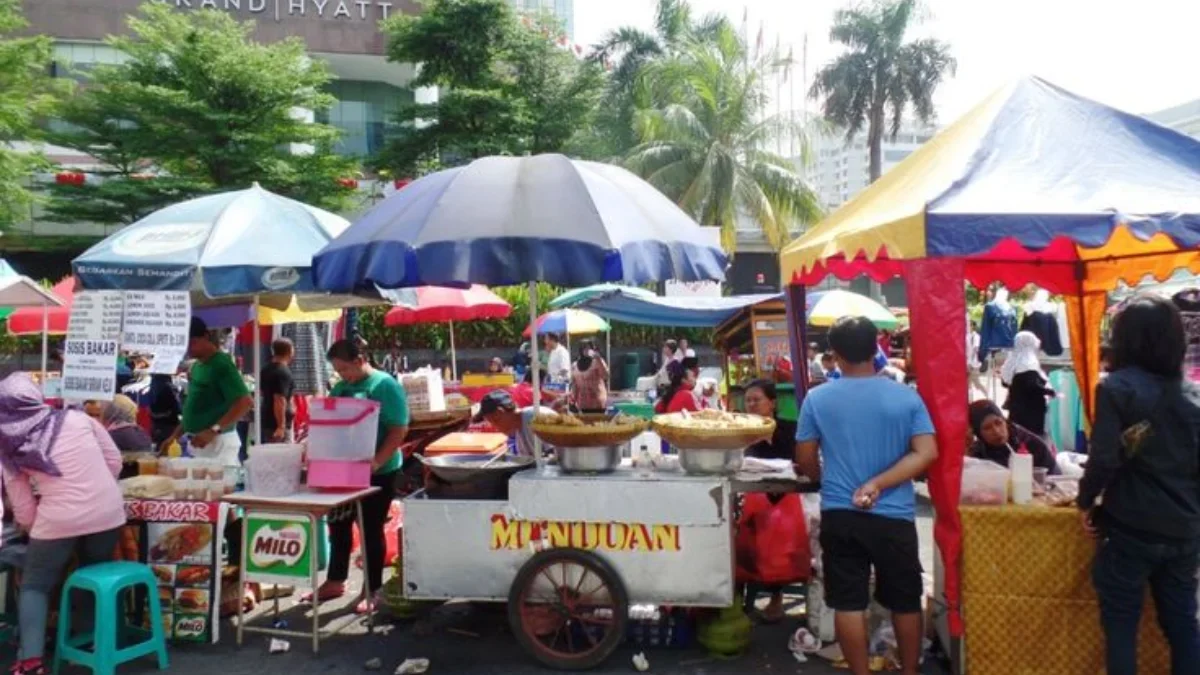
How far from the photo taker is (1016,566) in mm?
4324

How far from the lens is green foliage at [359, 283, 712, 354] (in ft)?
76.6

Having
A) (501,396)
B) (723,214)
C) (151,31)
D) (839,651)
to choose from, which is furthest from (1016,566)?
(151,31)

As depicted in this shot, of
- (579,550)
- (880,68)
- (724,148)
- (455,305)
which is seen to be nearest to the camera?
(579,550)

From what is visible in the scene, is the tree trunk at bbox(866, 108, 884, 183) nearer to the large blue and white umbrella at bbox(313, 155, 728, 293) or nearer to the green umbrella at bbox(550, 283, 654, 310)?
the green umbrella at bbox(550, 283, 654, 310)

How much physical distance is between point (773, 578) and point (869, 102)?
36332 millimetres

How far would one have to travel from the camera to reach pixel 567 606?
15.7 ft

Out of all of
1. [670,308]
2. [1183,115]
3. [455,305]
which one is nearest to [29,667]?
[455,305]

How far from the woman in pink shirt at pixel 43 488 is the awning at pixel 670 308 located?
8.10 meters

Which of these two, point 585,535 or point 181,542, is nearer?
point 585,535

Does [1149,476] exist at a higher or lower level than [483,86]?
lower

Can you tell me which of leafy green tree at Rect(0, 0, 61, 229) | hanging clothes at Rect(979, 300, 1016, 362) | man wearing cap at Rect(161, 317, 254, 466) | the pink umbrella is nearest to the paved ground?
man wearing cap at Rect(161, 317, 254, 466)

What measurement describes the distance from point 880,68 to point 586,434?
120ft

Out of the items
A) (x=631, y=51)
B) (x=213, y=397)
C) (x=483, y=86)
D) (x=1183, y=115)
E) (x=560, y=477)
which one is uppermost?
(x=1183, y=115)

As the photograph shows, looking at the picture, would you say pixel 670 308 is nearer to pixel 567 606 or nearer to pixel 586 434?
pixel 586 434
